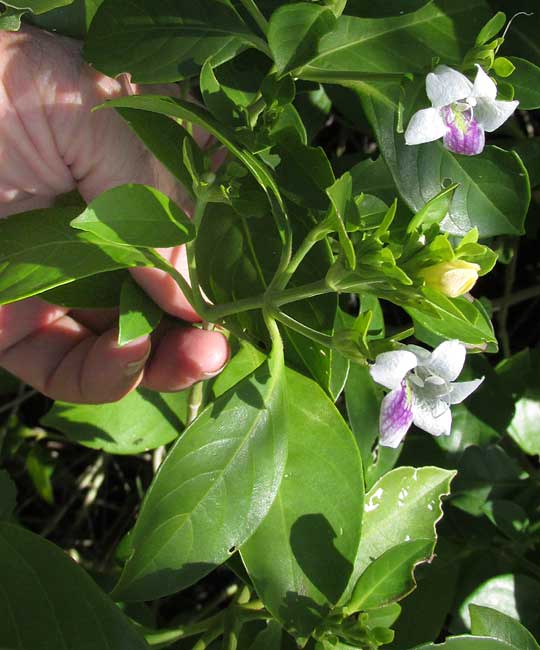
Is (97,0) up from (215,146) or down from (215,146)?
up

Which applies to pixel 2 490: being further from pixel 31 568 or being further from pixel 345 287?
pixel 345 287

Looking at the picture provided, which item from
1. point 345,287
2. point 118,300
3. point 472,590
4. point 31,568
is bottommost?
point 472,590

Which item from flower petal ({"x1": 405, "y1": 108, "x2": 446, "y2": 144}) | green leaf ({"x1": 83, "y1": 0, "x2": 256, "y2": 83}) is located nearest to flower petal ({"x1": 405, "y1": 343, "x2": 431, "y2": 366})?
flower petal ({"x1": 405, "y1": 108, "x2": 446, "y2": 144})

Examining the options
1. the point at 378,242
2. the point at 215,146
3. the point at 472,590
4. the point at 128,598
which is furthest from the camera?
the point at 472,590

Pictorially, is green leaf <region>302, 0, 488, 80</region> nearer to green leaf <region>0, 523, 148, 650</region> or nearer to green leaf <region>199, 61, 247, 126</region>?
green leaf <region>199, 61, 247, 126</region>

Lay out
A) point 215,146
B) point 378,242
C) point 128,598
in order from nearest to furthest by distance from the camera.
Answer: point 378,242 → point 128,598 → point 215,146

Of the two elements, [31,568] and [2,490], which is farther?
[2,490]

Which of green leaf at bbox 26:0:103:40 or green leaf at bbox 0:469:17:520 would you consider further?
green leaf at bbox 0:469:17:520

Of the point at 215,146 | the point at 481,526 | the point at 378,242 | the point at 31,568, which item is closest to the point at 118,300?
the point at 215,146
